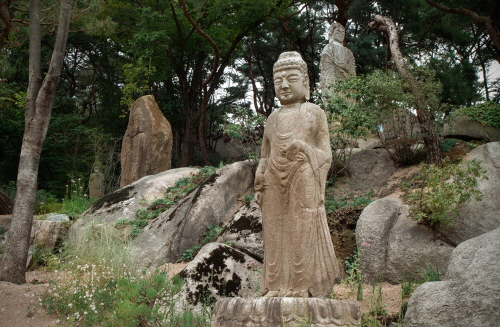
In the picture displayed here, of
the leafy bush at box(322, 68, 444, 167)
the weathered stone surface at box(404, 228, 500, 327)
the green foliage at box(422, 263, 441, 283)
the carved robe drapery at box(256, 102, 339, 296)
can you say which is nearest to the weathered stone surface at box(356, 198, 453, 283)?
the green foliage at box(422, 263, 441, 283)

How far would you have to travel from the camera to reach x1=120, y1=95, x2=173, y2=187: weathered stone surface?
50.9 feet

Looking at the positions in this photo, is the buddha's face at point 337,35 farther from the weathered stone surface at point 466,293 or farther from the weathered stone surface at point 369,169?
the weathered stone surface at point 466,293

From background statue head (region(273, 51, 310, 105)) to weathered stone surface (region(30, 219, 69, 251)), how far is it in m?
7.37

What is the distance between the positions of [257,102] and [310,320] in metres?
19.4

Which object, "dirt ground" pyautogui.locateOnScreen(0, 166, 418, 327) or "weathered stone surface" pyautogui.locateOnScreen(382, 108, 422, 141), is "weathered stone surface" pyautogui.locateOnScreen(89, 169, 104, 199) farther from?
"weathered stone surface" pyautogui.locateOnScreen(382, 108, 422, 141)

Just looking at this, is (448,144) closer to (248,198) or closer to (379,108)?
(379,108)

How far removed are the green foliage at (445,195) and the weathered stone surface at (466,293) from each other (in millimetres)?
2118

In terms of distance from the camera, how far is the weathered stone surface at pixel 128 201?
1153 cm

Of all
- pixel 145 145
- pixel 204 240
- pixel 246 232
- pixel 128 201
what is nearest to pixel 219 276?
pixel 246 232

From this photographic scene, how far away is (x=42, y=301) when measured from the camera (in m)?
7.62

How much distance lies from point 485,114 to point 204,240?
7667 millimetres

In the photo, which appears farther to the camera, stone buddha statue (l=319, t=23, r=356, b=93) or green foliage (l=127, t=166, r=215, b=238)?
stone buddha statue (l=319, t=23, r=356, b=93)

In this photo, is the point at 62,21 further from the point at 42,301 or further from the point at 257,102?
the point at 257,102

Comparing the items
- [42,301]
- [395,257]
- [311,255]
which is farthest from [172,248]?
[311,255]
